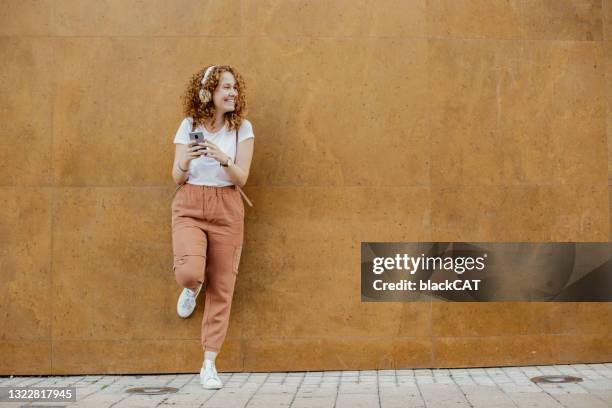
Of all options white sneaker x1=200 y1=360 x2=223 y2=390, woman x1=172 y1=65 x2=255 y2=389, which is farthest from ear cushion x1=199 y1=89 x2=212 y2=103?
white sneaker x1=200 y1=360 x2=223 y2=390

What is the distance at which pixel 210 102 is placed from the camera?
621 centimetres

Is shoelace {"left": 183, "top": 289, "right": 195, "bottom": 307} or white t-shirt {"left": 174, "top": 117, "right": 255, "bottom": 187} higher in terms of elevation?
white t-shirt {"left": 174, "top": 117, "right": 255, "bottom": 187}

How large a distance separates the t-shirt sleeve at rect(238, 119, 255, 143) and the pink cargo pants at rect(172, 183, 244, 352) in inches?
15.6

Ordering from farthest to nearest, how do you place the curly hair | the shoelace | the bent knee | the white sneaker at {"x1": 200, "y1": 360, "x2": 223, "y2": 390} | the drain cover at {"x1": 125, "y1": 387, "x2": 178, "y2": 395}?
1. the shoelace
2. the curly hair
3. the bent knee
4. the white sneaker at {"x1": 200, "y1": 360, "x2": 223, "y2": 390}
5. the drain cover at {"x1": 125, "y1": 387, "x2": 178, "y2": 395}

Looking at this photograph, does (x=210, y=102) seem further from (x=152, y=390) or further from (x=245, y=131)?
(x=152, y=390)

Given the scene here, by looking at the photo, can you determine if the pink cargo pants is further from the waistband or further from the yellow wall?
the yellow wall

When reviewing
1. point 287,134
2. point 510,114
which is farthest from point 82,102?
Answer: point 510,114

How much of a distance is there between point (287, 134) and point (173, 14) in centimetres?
137

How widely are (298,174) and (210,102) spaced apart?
937mm

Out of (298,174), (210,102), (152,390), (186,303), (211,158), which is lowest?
(152,390)

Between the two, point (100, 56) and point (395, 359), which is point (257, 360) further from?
point (100, 56)

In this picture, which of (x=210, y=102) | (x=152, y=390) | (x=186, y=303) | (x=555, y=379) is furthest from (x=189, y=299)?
(x=555, y=379)

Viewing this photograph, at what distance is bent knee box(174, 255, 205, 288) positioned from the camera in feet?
19.5

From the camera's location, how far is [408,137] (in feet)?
21.6
